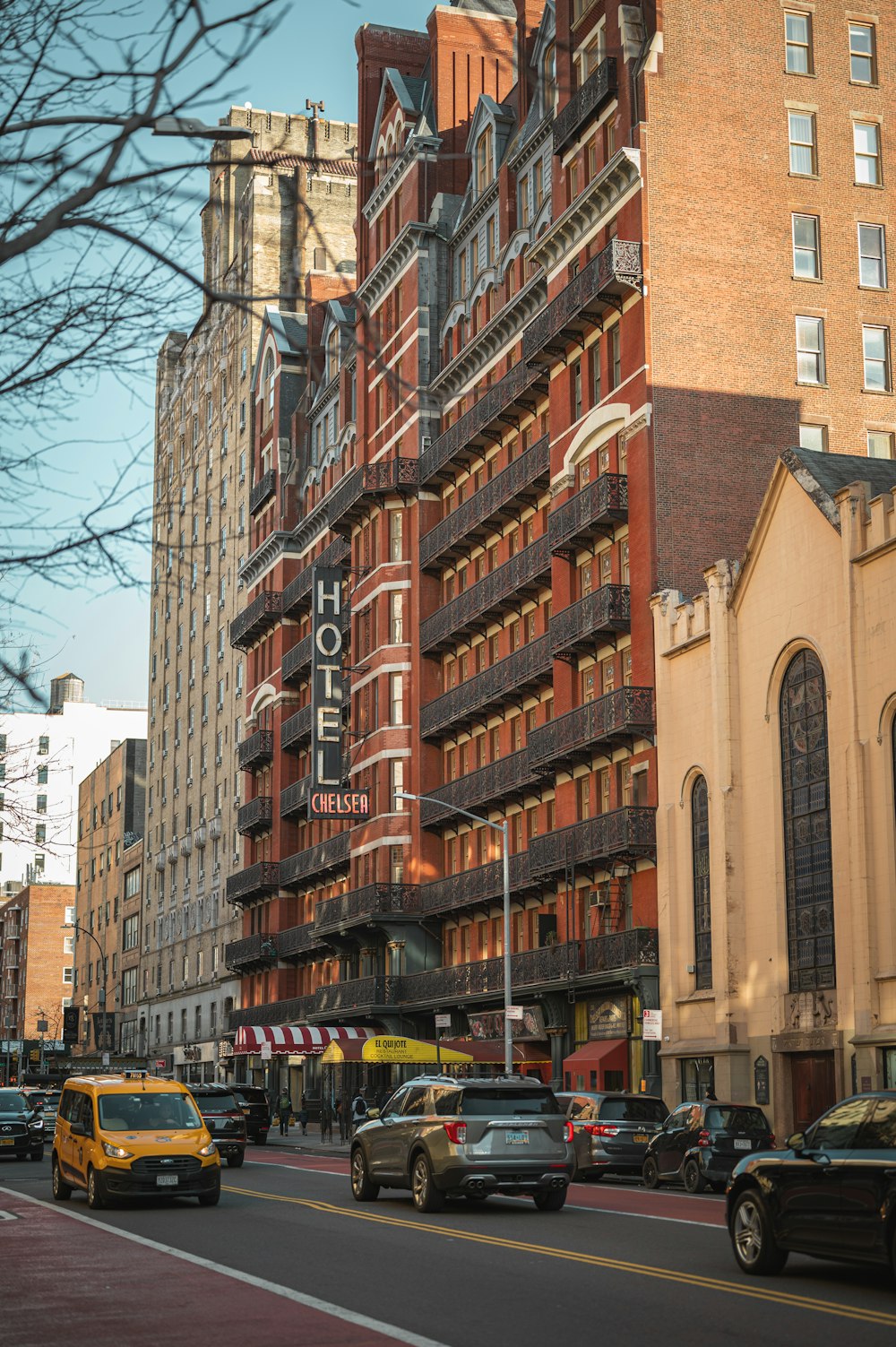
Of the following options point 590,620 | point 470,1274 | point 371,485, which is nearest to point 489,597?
point 590,620

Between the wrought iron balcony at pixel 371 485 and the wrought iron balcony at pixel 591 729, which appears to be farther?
the wrought iron balcony at pixel 371 485

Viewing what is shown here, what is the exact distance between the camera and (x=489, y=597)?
53.2m

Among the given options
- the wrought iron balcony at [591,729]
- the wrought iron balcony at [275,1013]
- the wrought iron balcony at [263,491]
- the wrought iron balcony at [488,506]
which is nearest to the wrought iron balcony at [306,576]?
the wrought iron balcony at [263,491]

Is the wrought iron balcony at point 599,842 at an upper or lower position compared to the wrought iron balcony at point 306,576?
lower

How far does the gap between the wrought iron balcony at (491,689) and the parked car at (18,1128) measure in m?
17.5

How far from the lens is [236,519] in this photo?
284ft

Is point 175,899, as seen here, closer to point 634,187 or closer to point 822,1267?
point 634,187

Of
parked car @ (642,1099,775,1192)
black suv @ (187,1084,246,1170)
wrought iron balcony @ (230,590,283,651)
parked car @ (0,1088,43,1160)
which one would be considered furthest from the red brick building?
wrought iron balcony @ (230,590,283,651)

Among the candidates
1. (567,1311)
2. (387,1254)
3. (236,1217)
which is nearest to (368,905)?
(236,1217)

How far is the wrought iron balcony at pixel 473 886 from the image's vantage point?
48531 mm

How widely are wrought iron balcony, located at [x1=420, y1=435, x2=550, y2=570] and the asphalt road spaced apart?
2829cm

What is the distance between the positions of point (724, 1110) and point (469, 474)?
32372 mm

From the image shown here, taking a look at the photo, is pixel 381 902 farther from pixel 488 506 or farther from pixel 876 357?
pixel 876 357

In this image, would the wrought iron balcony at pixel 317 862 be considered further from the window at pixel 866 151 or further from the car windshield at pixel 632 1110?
the car windshield at pixel 632 1110
